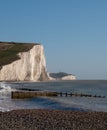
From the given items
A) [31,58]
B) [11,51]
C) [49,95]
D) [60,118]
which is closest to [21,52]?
[31,58]

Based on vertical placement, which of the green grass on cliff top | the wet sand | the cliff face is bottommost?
the wet sand

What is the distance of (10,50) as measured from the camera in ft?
573

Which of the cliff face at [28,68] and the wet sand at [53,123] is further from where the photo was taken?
the cliff face at [28,68]

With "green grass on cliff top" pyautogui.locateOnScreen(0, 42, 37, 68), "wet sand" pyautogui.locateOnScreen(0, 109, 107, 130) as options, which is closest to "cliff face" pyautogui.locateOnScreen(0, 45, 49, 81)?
"green grass on cliff top" pyautogui.locateOnScreen(0, 42, 37, 68)

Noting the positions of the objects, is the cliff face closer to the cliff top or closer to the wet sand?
the cliff top

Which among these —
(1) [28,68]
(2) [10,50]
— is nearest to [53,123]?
(1) [28,68]

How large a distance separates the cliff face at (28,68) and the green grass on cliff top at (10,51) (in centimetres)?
233

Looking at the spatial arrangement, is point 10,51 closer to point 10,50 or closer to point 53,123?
point 10,50

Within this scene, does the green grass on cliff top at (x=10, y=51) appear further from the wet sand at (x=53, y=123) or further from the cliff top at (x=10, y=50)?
the wet sand at (x=53, y=123)

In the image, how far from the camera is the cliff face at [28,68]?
14314 cm

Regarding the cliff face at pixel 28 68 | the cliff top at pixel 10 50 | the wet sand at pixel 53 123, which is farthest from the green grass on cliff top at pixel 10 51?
the wet sand at pixel 53 123

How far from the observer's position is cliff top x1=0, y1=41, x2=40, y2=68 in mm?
149875

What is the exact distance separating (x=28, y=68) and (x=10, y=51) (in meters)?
22.2

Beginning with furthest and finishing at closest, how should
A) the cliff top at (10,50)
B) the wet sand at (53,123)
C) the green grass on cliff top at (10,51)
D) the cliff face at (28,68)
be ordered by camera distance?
the cliff top at (10,50) → the green grass on cliff top at (10,51) → the cliff face at (28,68) → the wet sand at (53,123)
